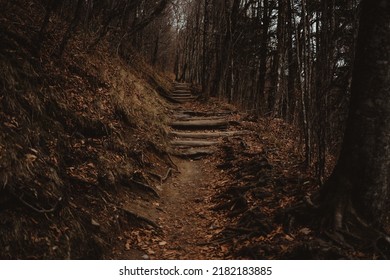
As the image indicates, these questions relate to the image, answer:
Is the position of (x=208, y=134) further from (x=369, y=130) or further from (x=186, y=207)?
(x=369, y=130)

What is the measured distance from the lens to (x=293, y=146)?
32.0ft

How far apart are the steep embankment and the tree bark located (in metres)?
3.72

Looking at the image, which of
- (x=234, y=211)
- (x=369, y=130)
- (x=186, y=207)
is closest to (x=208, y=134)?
(x=186, y=207)

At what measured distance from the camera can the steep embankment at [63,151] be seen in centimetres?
442

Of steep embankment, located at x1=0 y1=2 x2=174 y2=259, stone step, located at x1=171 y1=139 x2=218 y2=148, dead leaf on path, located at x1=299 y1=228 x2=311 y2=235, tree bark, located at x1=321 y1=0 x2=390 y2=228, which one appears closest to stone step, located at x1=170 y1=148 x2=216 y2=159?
stone step, located at x1=171 y1=139 x2=218 y2=148

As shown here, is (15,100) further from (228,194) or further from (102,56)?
(102,56)

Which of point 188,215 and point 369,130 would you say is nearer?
point 369,130

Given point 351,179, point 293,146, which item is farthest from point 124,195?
point 293,146

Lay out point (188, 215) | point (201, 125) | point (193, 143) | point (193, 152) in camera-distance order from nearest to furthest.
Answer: point (188, 215), point (193, 152), point (193, 143), point (201, 125)

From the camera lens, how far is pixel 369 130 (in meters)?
4.55

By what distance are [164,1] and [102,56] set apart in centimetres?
397

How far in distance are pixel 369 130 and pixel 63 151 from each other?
16.5 ft
